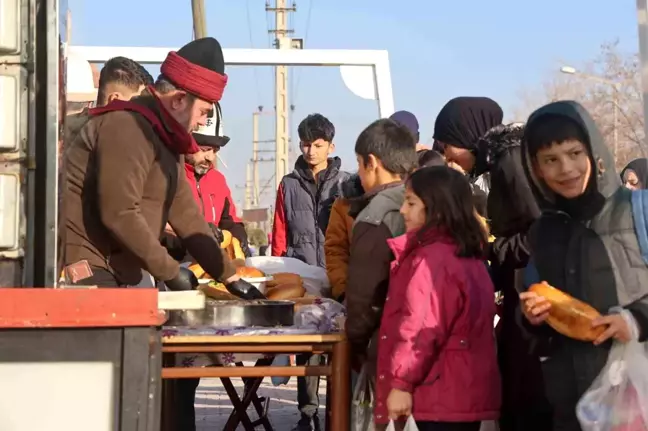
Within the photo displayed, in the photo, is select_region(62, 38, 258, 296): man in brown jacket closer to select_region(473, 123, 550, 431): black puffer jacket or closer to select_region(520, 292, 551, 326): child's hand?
select_region(473, 123, 550, 431): black puffer jacket

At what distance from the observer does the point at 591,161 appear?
10.2ft

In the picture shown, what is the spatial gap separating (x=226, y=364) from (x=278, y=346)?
466 millimetres

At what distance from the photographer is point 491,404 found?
12.0ft

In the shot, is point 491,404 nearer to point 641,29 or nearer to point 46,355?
point 641,29

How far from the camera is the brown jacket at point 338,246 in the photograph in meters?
4.79

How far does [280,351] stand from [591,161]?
1.41 meters

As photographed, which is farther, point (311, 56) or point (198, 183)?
point (311, 56)

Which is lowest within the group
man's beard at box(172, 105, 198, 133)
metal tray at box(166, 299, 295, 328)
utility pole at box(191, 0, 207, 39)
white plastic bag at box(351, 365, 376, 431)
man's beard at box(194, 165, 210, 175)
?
white plastic bag at box(351, 365, 376, 431)

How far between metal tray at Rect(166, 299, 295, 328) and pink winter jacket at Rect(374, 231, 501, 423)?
443 millimetres

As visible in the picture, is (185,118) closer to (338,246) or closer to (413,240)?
(413,240)

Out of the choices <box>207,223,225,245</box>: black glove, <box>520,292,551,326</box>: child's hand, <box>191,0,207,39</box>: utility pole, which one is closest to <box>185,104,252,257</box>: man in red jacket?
<box>207,223,225,245</box>: black glove

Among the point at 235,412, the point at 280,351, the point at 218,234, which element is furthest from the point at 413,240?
the point at 235,412

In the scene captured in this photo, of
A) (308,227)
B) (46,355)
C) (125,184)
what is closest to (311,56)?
(308,227)

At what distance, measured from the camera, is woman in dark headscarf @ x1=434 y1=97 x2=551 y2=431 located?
12.8 ft
